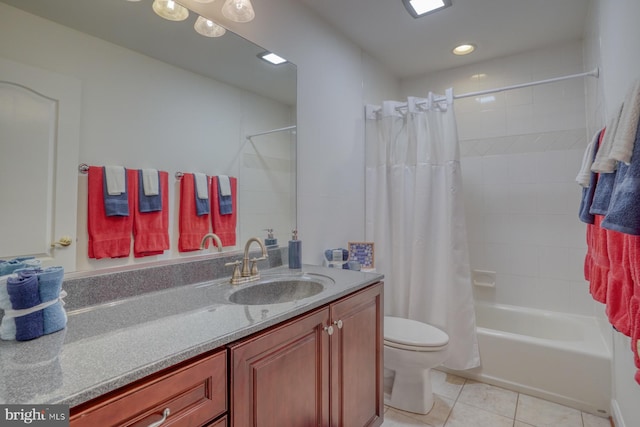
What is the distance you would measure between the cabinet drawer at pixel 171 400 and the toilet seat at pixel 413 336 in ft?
3.91

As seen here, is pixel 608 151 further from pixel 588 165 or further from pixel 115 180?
pixel 115 180

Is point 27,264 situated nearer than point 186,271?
Yes

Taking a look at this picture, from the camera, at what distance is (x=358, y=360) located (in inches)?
54.5

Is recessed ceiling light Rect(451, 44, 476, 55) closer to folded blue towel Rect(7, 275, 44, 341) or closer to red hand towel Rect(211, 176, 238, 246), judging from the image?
red hand towel Rect(211, 176, 238, 246)

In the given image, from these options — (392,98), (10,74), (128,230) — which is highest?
(392,98)

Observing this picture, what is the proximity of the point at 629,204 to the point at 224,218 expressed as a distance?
142 cm

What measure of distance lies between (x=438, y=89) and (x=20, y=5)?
2847mm

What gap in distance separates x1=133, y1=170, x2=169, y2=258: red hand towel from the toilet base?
1509 millimetres

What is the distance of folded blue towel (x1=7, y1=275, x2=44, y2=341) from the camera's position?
0.74 meters

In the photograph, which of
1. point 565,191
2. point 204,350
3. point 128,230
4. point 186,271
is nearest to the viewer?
point 204,350

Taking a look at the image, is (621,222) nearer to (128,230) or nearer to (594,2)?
(128,230)

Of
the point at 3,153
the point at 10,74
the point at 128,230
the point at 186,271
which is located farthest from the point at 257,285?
the point at 10,74

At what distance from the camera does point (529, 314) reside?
246cm

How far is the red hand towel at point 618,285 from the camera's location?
3.20 feet
